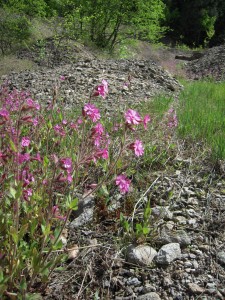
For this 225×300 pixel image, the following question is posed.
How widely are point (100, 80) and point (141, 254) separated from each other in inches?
195

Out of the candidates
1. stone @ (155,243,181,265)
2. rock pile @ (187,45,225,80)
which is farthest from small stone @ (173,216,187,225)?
rock pile @ (187,45,225,80)

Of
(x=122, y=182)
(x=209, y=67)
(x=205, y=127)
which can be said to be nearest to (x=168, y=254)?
(x=122, y=182)

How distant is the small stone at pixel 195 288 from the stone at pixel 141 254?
0.80 feet

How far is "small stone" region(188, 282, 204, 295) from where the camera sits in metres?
1.82

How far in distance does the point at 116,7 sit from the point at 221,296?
46.6 feet

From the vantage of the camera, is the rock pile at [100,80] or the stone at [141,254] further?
the rock pile at [100,80]

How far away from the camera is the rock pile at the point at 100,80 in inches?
226

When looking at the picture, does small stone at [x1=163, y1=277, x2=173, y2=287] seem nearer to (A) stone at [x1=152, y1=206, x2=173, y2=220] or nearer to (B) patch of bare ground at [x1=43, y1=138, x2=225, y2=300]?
(B) patch of bare ground at [x1=43, y1=138, x2=225, y2=300]

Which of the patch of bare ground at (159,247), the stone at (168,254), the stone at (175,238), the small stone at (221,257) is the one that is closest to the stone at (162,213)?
the patch of bare ground at (159,247)

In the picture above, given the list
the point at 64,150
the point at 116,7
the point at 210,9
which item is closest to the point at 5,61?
the point at 116,7

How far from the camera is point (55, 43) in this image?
1271cm

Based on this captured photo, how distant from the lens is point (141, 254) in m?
1.98

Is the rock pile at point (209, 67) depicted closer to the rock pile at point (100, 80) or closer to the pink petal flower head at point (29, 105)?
the rock pile at point (100, 80)

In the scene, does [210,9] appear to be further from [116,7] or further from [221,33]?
[116,7]
